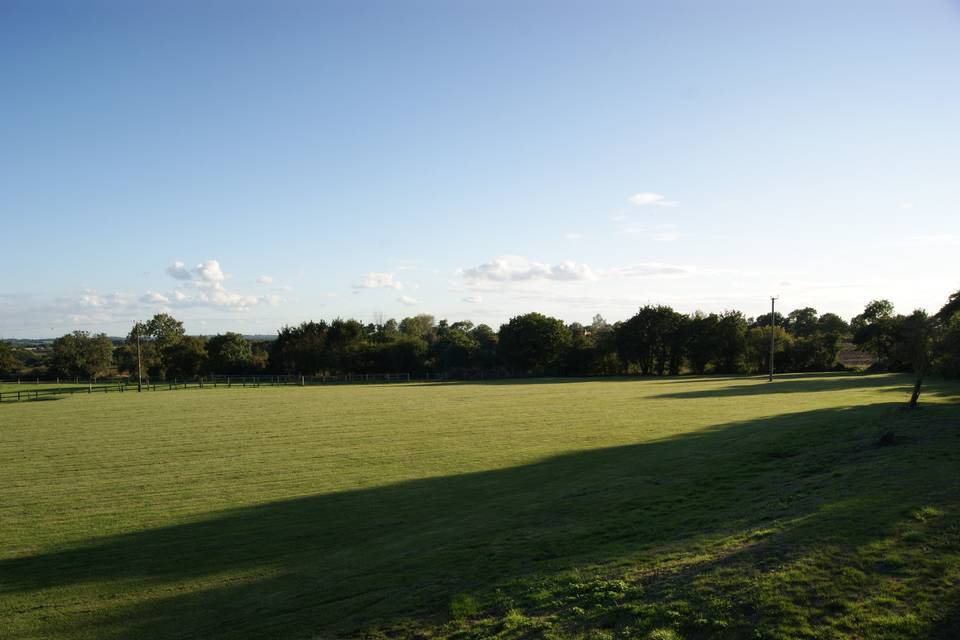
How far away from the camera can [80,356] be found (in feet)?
343

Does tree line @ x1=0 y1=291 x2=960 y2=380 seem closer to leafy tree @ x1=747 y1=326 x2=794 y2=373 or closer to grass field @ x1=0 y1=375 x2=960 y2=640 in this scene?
leafy tree @ x1=747 y1=326 x2=794 y2=373

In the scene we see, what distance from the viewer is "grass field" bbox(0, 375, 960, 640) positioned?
726cm

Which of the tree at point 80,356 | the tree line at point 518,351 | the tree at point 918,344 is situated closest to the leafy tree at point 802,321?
the tree line at point 518,351

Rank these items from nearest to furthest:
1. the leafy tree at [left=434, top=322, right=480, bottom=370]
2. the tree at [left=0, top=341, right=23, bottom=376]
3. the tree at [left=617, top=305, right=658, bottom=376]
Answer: the tree at [left=617, top=305, right=658, bottom=376], the leafy tree at [left=434, top=322, right=480, bottom=370], the tree at [left=0, top=341, right=23, bottom=376]

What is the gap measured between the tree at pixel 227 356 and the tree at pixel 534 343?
1868 inches

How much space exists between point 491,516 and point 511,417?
20737 mm

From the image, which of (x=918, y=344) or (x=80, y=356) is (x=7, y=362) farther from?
(x=918, y=344)

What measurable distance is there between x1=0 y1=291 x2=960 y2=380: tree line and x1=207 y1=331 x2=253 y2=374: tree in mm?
184

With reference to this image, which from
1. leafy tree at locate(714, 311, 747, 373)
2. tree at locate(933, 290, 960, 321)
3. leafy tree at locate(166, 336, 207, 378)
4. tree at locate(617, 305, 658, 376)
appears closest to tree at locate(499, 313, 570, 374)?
tree at locate(617, 305, 658, 376)

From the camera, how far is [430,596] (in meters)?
8.88

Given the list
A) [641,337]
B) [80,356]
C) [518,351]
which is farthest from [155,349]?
[641,337]

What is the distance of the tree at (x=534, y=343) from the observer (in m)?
100

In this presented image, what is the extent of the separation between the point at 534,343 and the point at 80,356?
3224 inches

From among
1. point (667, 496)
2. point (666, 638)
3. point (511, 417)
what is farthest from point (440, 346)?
point (666, 638)
